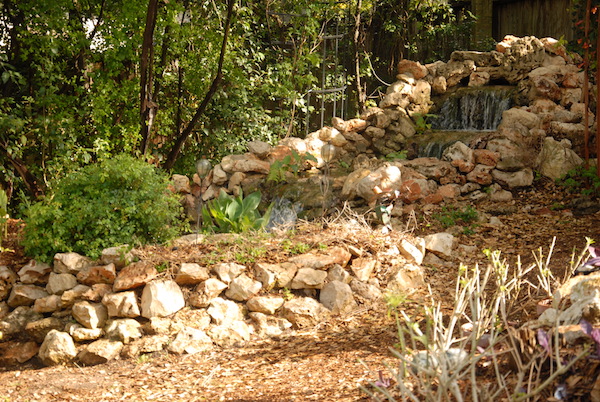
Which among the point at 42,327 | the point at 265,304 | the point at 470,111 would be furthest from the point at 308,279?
the point at 470,111

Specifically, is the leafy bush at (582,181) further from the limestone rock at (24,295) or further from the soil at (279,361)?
the limestone rock at (24,295)

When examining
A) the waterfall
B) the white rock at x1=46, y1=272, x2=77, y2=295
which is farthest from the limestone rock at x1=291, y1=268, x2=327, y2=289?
the waterfall

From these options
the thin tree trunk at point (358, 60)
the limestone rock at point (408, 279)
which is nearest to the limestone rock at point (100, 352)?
the limestone rock at point (408, 279)

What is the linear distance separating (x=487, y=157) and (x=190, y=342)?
423 cm

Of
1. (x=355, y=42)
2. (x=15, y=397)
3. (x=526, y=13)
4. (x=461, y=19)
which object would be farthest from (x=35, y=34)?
(x=526, y=13)

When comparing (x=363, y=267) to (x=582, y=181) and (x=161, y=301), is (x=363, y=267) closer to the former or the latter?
(x=161, y=301)

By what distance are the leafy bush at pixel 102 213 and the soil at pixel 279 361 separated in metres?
0.26

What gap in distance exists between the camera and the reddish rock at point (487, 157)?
690 cm

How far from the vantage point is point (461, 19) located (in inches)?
441

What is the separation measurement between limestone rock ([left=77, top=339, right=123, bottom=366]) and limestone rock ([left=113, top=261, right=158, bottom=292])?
1.28ft

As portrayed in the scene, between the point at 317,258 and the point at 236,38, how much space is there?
3.97 meters

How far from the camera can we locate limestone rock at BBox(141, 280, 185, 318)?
4172mm

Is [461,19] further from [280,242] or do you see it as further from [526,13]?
[280,242]

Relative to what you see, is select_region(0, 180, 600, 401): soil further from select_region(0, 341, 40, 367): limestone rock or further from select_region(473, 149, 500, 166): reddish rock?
select_region(473, 149, 500, 166): reddish rock
